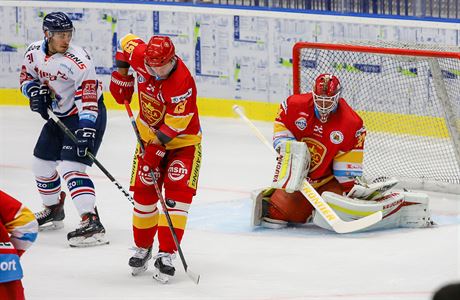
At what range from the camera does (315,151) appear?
6.18 metres

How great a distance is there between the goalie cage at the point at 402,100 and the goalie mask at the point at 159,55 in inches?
87.0

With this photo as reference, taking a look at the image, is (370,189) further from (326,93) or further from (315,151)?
(326,93)

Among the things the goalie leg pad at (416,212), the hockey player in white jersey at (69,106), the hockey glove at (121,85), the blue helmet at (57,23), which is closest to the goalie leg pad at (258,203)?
the goalie leg pad at (416,212)

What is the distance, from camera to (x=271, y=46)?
9.06 meters

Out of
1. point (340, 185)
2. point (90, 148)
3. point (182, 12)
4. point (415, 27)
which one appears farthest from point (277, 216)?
point (182, 12)

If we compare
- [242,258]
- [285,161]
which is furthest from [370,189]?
[242,258]

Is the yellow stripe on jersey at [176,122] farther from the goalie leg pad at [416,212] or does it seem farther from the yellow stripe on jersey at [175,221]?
the goalie leg pad at [416,212]

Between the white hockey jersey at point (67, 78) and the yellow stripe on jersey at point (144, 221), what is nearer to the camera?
the yellow stripe on jersey at point (144, 221)

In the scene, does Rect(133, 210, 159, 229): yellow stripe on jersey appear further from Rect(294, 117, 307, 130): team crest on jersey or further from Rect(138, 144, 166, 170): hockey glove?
Rect(294, 117, 307, 130): team crest on jersey

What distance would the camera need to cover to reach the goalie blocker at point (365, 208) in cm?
609

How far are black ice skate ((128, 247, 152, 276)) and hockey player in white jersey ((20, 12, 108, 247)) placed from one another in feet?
1.98

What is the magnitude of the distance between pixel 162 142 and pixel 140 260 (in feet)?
1.79

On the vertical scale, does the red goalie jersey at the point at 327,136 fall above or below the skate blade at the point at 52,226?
above

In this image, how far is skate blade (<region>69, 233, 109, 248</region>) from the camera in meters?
5.90
